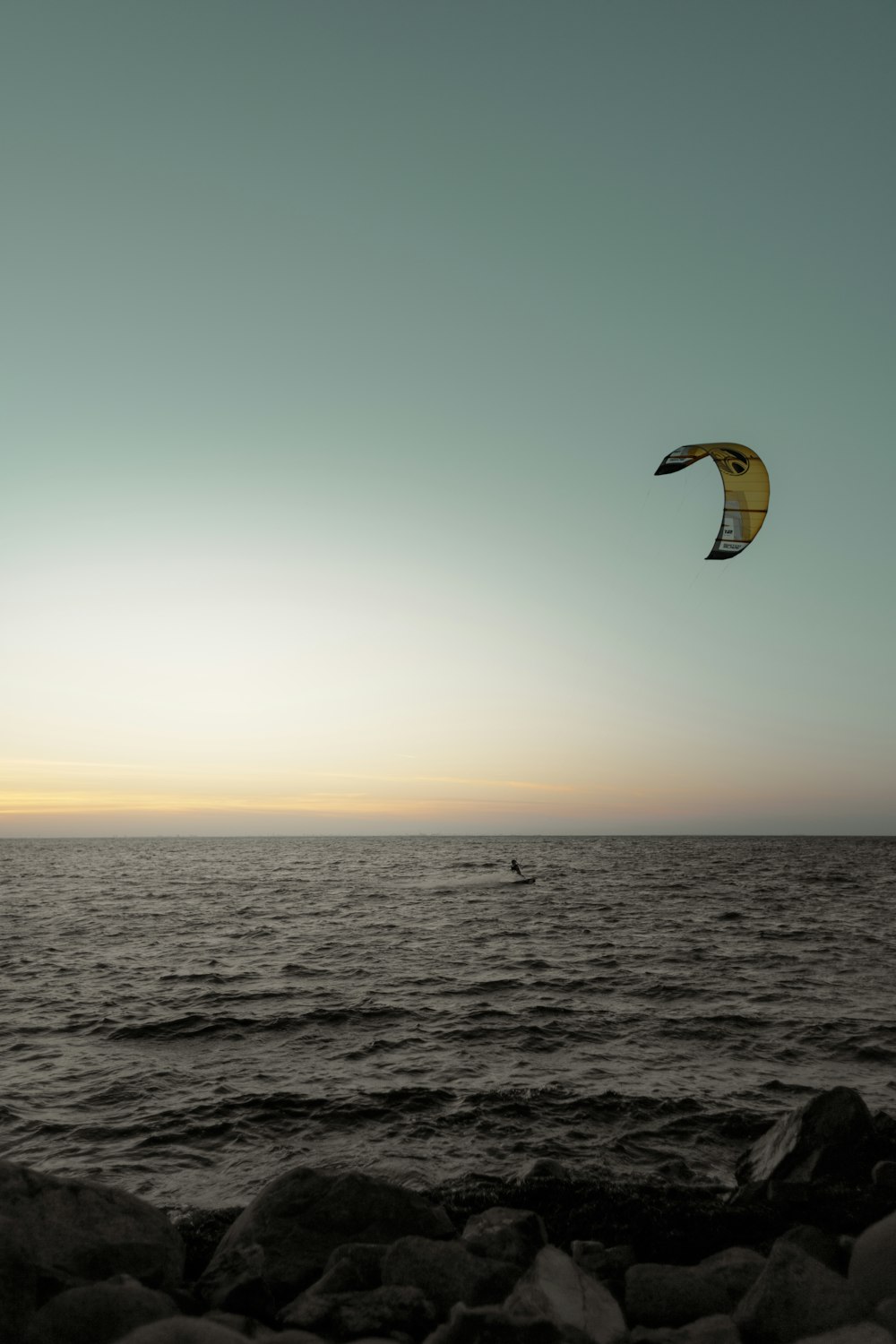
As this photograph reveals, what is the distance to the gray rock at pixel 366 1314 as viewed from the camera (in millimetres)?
4664

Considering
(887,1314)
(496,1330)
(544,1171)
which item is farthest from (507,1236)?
(887,1314)

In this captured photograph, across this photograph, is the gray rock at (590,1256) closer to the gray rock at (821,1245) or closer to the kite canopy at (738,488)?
the gray rock at (821,1245)

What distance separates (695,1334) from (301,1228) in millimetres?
3079

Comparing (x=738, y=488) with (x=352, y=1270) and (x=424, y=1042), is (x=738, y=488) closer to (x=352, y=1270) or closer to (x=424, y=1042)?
(x=424, y=1042)

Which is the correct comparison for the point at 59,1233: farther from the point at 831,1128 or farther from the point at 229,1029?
the point at 229,1029

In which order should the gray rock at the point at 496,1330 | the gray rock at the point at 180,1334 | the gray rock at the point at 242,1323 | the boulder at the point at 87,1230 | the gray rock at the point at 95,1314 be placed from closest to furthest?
the gray rock at the point at 180,1334, the gray rock at the point at 496,1330, the gray rock at the point at 95,1314, the gray rock at the point at 242,1323, the boulder at the point at 87,1230

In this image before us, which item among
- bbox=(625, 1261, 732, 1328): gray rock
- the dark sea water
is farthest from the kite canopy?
bbox=(625, 1261, 732, 1328): gray rock

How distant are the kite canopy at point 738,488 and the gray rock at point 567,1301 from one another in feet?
40.4

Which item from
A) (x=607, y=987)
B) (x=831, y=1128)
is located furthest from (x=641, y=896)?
(x=831, y=1128)

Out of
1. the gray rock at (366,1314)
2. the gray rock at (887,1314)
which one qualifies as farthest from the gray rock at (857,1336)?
the gray rock at (366,1314)

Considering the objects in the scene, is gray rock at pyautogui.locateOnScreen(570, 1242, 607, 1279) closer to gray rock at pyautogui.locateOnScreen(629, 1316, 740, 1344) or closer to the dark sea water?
gray rock at pyautogui.locateOnScreen(629, 1316, 740, 1344)

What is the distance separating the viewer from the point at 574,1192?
7.51 metres

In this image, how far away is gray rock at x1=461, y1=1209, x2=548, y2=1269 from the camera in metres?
5.75

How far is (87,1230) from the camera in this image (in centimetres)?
558
